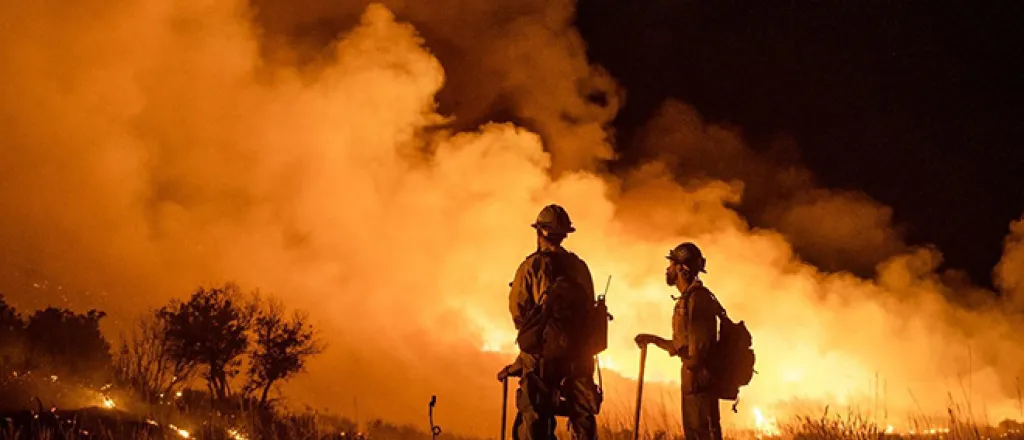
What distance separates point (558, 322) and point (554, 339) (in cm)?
17

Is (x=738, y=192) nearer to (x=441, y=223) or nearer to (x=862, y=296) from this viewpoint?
(x=862, y=296)

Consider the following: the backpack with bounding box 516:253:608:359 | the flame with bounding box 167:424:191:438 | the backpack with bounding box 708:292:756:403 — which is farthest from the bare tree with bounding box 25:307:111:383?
the backpack with bounding box 708:292:756:403

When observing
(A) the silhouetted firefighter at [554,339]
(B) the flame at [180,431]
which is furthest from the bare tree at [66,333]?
(A) the silhouetted firefighter at [554,339]

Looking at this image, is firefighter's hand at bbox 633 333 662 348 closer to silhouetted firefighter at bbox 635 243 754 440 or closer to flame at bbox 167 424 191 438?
silhouetted firefighter at bbox 635 243 754 440

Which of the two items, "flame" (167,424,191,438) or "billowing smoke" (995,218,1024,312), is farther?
"billowing smoke" (995,218,1024,312)

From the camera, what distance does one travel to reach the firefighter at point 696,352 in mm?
9773

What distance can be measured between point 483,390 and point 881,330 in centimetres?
1616

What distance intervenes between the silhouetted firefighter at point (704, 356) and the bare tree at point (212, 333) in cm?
2044

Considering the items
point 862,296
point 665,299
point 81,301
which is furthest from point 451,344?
point 862,296

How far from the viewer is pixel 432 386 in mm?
37688

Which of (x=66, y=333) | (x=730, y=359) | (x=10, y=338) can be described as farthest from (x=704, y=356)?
(x=66, y=333)

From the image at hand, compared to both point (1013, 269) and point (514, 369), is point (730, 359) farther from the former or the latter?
point (1013, 269)

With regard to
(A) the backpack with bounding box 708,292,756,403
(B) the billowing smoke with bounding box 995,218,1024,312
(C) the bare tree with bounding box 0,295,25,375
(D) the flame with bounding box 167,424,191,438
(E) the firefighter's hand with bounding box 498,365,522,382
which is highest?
(B) the billowing smoke with bounding box 995,218,1024,312

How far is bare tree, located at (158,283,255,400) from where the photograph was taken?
27845mm
